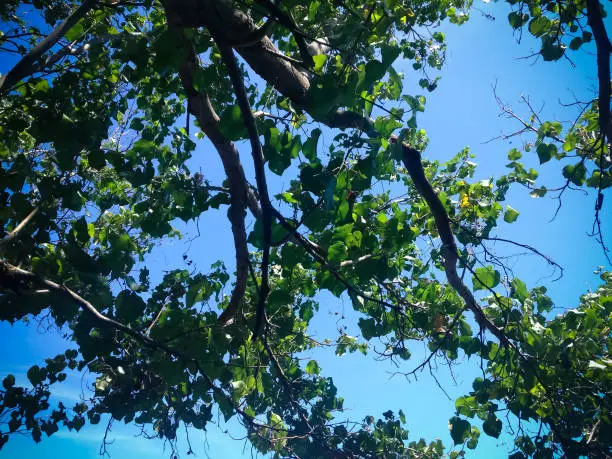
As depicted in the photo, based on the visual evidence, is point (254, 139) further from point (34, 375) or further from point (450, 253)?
point (34, 375)

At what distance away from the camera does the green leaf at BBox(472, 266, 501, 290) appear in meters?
2.67

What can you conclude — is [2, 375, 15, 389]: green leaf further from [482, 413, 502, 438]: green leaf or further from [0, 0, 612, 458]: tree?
[482, 413, 502, 438]: green leaf

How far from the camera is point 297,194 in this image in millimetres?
2047

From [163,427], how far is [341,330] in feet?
6.61

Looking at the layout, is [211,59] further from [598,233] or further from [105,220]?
[598,233]

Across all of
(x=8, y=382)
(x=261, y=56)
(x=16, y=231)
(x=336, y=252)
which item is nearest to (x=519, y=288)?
(x=336, y=252)

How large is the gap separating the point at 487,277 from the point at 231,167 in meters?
2.15

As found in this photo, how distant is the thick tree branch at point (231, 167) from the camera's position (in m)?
2.72

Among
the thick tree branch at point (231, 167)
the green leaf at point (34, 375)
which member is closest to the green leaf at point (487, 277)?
the thick tree branch at point (231, 167)

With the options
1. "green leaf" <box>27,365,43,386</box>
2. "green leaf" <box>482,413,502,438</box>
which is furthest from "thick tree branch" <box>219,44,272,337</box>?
"green leaf" <box>27,365,43,386</box>

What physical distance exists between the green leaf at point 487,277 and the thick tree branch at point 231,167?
1736 mm

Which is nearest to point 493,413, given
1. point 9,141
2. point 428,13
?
point 428,13

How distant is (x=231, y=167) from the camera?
2.90 metres

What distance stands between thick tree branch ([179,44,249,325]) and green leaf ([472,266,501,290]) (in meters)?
1.74
